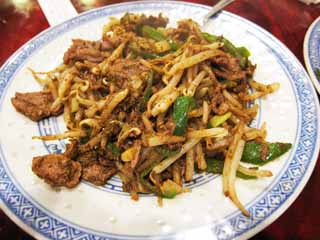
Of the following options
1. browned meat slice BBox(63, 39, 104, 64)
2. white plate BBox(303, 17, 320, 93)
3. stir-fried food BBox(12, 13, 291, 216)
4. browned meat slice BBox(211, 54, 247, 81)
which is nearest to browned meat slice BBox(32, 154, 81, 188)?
stir-fried food BBox(12, 13, 291, 216)

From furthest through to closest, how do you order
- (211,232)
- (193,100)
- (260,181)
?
1. (193,100)
2. (260,181)
3. (211,232)

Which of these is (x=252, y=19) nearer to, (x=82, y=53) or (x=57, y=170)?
(x=82, y=53)

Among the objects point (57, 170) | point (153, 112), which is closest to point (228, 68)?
point (153, 112)

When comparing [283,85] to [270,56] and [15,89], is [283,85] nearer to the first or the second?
[270,56]

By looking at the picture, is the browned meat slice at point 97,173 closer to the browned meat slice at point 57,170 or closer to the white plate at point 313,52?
the browned meat slice at point 57,170

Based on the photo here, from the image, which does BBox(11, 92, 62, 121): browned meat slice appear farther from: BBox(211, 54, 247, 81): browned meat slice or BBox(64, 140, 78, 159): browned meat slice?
BBox(211, 54, 247, 81): browned meat slice

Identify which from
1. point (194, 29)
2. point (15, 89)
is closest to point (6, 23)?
point (15, 89)
